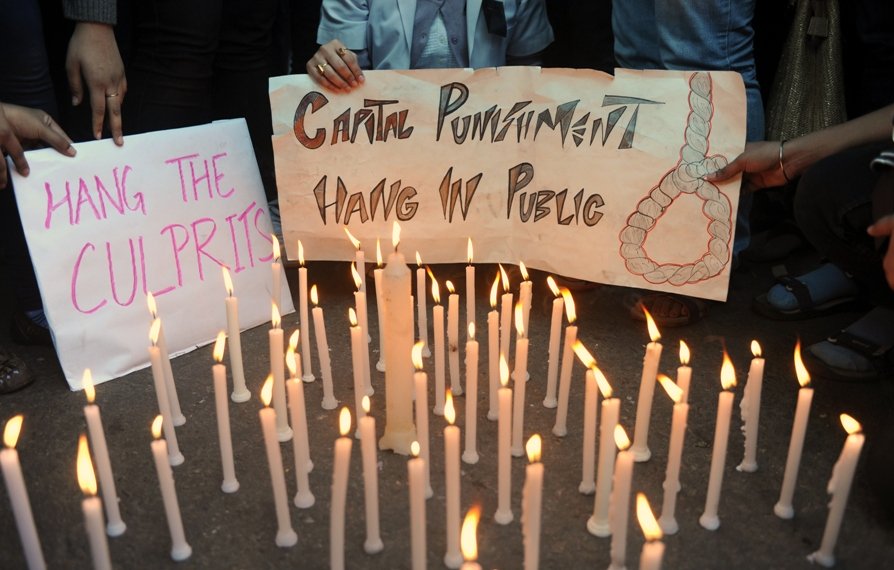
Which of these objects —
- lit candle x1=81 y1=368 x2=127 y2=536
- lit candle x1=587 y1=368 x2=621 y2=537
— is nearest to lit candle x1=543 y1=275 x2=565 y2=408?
lit candle x1=587 y1=368 x2=621 y2=537

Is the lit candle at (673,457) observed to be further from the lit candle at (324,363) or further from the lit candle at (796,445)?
the lit candle at (324,363)

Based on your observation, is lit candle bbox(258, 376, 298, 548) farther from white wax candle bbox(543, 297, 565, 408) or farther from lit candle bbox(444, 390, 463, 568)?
white wax candle bbox(543, 297, 565, 408)

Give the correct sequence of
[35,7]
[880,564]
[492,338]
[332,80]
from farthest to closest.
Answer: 1. [332,80]
2. [35,7]
3. [492,338]
4. [880,564]

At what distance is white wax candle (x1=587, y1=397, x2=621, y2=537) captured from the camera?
1.58m

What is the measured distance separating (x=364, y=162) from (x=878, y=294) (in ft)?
5.13

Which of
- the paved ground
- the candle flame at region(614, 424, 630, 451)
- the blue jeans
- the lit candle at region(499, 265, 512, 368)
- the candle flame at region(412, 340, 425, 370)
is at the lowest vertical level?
the paved ground

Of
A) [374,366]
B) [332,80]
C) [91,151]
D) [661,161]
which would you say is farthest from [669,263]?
[91,151]

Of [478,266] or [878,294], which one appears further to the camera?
[478,266]

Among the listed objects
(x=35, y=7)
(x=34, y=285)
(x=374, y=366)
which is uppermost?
(x=35, y=7)

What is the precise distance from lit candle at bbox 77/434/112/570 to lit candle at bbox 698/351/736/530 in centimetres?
117

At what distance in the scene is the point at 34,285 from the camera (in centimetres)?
252

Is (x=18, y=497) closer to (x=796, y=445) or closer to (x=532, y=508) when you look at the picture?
→ (x=532, y=508)

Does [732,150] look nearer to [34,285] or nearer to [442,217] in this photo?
[442,217]

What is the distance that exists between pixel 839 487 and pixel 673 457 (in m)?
0.31
